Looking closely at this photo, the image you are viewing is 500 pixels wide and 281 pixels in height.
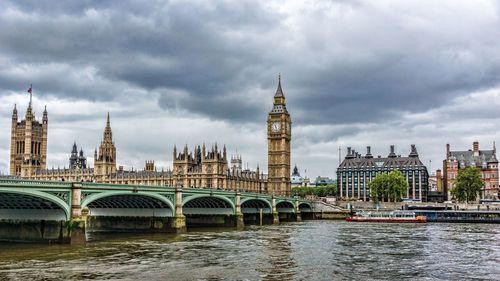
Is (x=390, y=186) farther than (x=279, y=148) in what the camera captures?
No

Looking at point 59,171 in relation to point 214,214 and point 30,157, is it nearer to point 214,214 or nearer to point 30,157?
point 30,157

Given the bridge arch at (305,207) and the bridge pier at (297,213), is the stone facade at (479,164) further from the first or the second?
the bridge pier at (297,213)

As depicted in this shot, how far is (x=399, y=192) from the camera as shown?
415ft

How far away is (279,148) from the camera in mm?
148625

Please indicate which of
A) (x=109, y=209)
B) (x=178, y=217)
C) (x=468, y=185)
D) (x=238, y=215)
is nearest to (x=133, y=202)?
(x=178, y=217)

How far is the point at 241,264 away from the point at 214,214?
138 feet

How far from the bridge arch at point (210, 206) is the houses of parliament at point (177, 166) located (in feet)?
92.6

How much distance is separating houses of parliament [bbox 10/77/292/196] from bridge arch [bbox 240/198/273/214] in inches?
509

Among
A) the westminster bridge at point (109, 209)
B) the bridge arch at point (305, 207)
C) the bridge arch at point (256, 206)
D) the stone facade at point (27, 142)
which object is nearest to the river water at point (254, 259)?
the westminster bridge at point (109, 209)

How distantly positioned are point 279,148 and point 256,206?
5752cm

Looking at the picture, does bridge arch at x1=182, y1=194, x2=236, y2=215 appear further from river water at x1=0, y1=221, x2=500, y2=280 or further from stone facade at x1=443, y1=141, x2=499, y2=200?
stone facade at x1=443, y1=141, x2=499, y2=200

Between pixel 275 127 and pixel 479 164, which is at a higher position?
pixel 275 127

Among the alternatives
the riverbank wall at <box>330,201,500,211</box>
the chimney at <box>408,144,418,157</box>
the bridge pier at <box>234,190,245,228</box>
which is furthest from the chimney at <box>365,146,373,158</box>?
the bridge pier at <box>234,190,245,228</box>

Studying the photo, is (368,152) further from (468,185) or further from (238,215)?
(238,215)
